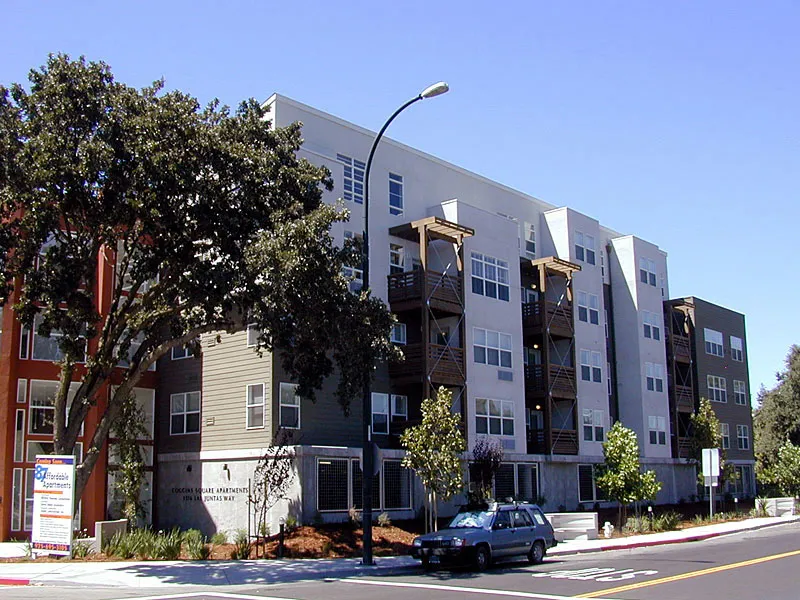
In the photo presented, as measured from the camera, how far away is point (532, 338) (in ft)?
139

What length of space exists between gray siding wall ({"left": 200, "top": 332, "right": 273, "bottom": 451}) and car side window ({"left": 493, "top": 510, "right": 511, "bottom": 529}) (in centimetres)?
972

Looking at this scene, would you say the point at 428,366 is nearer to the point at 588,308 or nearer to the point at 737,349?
the point at 588,308

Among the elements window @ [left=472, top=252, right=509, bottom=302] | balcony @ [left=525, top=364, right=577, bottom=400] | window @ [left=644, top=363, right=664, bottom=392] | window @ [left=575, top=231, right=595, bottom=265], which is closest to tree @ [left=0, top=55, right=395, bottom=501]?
window @ [left=472, top=252, right=509, bottom=302]

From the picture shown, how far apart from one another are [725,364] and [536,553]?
120 feet

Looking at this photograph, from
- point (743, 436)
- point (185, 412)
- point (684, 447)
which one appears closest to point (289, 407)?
point (185, 412)

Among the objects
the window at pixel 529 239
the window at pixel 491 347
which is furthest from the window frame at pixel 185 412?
the window at pixel 529 239

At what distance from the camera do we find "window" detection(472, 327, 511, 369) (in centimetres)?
3675

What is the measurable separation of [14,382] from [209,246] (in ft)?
39.0

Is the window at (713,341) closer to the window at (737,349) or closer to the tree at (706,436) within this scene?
the window at (737,349)

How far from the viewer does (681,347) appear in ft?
171

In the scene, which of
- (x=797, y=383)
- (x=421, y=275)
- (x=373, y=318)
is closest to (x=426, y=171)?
(x=421, y=275)

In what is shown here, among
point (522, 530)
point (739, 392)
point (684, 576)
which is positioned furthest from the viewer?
point (739, 392)

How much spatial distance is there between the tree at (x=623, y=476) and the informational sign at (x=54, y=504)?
874 inches

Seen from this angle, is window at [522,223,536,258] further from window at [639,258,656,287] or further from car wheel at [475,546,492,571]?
car wheel at [475,546,492,571]
